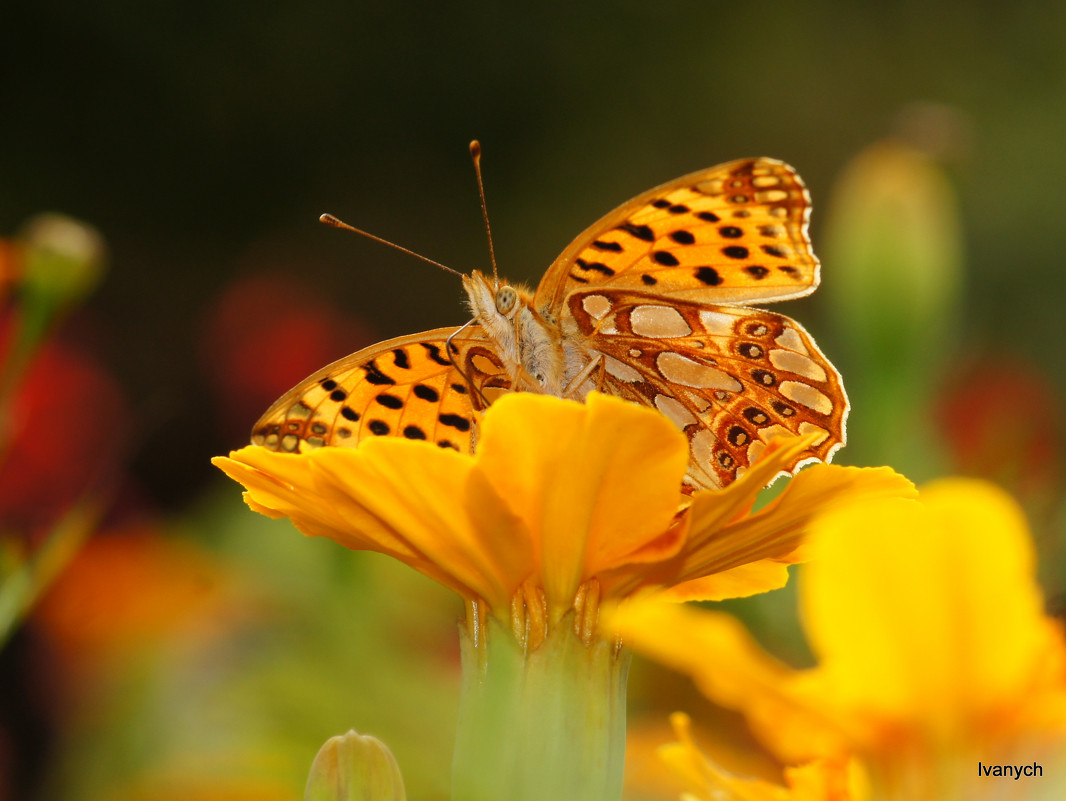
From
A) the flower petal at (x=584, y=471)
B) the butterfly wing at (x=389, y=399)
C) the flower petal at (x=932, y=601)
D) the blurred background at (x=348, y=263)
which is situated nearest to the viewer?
the flower petal at (x=932, y=601)

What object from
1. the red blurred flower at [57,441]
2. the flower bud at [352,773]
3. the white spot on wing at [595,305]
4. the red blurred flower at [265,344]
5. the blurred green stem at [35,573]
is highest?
the red blurred flower at [265,344]

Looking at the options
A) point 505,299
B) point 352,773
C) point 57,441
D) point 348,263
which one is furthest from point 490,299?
point 348,263

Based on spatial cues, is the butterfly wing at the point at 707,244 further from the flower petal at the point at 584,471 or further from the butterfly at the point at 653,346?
the flower petal at the point at 584,471

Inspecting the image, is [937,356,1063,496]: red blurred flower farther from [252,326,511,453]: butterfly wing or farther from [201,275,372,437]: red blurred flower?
[201,275,372,437]: red blurred flower

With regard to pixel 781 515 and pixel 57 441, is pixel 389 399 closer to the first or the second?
pixel 781 515

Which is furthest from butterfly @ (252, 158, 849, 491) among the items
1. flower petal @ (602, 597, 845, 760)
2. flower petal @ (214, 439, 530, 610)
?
flower petal @ (602, 597, 845, 760)

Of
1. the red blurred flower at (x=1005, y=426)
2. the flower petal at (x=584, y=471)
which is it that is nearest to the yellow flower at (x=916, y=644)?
the flower petal at (x=584, y=471)

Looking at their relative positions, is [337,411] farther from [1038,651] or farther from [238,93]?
[238,93]

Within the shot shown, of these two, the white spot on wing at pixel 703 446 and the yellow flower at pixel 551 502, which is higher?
the white spot on wing at pixel 703 446
